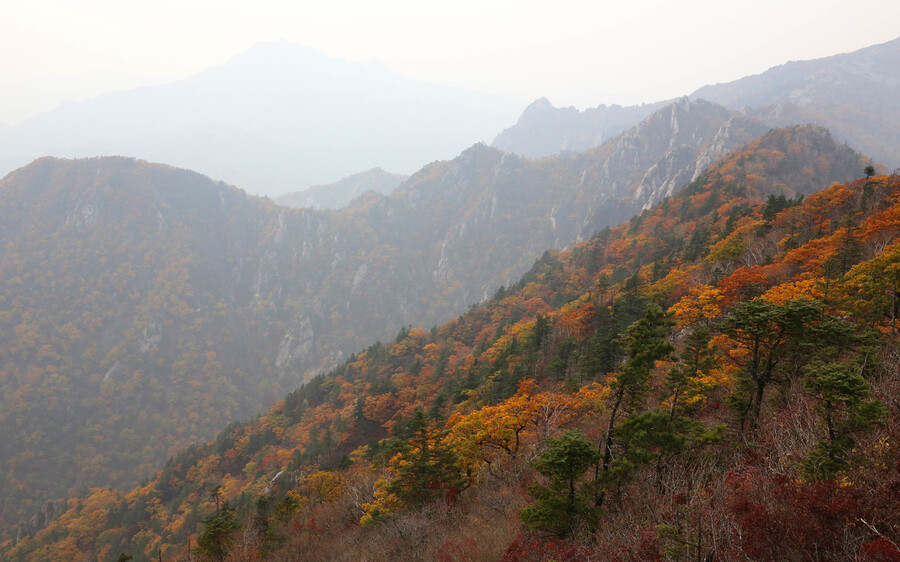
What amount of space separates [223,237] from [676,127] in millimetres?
217448

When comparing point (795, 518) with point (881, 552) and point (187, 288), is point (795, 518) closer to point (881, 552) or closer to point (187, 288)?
point (881, 552)

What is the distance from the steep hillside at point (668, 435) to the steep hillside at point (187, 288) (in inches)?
2608

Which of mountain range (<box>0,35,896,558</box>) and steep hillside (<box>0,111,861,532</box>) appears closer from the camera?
mountain range (<box>0,35,896,558</box>)

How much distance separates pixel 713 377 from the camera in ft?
54.1

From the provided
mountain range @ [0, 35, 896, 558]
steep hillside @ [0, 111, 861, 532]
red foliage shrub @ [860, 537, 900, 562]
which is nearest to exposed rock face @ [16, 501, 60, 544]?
mountain range @ [0, 35, 896, 558]

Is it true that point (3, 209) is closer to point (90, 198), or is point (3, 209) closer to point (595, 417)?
point (90, 198)

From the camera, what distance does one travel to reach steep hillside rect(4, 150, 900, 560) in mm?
8414

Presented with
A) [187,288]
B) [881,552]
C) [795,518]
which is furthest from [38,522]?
[881,552]

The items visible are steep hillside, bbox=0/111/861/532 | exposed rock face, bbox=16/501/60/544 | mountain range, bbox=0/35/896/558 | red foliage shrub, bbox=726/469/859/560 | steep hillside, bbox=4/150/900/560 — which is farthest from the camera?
steep hillside, bbox=0/111/861/532

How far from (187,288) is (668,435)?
624ft

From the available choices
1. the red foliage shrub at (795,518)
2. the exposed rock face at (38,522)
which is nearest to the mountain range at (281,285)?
the exposed rock face at (38,522)

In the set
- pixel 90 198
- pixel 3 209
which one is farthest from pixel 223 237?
pixel 3 209

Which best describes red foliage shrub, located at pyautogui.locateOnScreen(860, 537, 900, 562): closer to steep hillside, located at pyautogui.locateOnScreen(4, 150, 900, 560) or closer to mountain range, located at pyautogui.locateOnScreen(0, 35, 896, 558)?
steep hillside, located at pyautogui.locateOnScreen(4, 150, 900, 560)

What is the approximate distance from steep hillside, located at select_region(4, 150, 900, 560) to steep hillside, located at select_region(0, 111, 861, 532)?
66.2 meters
